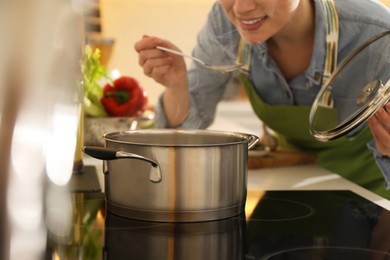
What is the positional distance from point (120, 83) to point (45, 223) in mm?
756

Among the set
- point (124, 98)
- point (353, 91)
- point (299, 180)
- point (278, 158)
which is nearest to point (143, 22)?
point (124, 98)

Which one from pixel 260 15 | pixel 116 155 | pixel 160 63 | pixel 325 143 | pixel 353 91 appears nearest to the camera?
pixel 116 155

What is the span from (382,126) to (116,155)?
0.46 m

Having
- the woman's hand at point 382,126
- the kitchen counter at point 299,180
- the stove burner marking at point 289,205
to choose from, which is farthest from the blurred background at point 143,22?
the stove burner marking at point 289,205

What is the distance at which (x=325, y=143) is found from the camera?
4.26 ft

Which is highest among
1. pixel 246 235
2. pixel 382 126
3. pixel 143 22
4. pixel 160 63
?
pixel 143 22

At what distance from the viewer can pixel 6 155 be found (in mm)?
548

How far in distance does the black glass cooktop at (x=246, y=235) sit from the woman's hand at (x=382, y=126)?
0.46ft

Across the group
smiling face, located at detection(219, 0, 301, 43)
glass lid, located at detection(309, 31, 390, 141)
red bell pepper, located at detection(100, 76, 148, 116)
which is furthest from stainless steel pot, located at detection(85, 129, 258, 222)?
red bell pepper, located at detection(100, 76, 148, 116)

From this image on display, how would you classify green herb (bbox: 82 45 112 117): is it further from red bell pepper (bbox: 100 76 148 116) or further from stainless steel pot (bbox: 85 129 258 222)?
stainless steel pot (bbox: 85 129 258 222)

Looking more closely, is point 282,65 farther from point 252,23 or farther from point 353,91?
point 353,91

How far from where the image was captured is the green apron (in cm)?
127

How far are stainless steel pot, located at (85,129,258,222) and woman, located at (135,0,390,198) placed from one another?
37 centimetres

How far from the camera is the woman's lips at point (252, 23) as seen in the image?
1.09m
